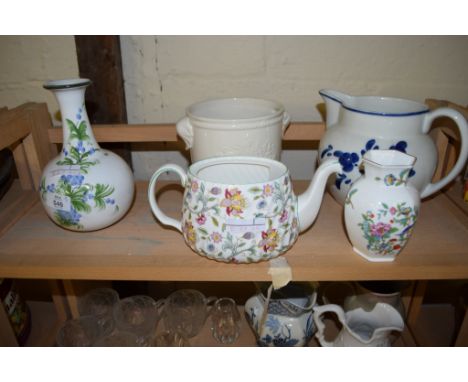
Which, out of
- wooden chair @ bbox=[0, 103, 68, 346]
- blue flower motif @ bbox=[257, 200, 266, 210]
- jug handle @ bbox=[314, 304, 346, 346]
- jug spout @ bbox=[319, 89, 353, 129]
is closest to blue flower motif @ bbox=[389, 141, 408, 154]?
jug spout @ bbox=[319, 89, 353, 129]

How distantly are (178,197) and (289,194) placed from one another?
10.7 inches

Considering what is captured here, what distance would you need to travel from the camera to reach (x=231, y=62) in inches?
29.0

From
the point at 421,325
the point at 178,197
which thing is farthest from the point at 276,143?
the point at 421,325

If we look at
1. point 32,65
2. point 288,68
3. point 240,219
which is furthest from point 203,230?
point 32,65

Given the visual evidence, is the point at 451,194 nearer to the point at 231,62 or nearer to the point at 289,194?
the point at 289,194

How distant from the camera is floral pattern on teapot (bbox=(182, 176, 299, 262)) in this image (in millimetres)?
479

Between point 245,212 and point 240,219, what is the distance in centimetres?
1

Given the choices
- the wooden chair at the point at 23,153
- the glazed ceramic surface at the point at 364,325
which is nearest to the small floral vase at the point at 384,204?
the glazed ceramic surface at the point at 364,325

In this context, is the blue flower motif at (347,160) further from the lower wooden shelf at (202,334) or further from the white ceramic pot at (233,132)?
the lower wooden shelf at (202,334)

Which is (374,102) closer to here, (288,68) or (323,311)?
(288,68)

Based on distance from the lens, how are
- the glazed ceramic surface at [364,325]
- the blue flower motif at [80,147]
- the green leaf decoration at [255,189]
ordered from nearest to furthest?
1. the green leaf decoration at [255,189]
2. the blue flower motif at [80,147]
3. the glazed ceramic surface at [364,325]

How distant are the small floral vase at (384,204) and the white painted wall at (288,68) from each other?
11.3 inches

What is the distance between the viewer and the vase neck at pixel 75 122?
558 mm

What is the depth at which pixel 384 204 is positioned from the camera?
0.49 metres
